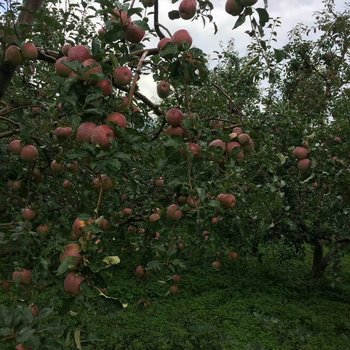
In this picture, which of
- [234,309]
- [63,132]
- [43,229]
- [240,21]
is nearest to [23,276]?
[43,229]

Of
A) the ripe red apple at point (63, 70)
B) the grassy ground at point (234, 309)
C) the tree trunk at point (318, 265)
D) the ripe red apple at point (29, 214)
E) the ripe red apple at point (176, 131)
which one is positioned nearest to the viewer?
the ripe red apple at point (63, 70)

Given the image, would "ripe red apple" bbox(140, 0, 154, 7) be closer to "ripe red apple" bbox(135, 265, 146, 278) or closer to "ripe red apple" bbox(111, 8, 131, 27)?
"ripe red apple" bbox(111, 8, 131, 27)

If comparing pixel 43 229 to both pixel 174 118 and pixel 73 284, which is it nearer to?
pixel 174 118

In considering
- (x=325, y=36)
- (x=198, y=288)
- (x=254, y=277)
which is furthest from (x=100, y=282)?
(x=325, y=36)

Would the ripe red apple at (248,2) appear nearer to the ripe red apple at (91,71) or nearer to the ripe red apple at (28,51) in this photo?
the ripe red apple at (91,71)

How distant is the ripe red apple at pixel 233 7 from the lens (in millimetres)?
1312

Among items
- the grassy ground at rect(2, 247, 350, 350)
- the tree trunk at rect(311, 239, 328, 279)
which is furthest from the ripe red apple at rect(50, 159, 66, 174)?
the tree trunk at rect(311, 239, 328, 279)

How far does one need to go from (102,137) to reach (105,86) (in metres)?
0.16

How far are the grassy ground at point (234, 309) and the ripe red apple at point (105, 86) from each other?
3477 mm

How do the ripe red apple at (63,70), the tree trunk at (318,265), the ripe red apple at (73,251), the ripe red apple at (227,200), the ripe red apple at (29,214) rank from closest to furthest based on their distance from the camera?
1. the ripe red apple at (73,251)
2. the ripe red apple at (63,70)
3. the ripe red apple at (227,200)
4. the ripe red apple at (29,214)
5. the tree trunk at (318,265)

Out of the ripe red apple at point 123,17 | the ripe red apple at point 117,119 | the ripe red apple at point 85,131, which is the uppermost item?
the ripe red apple at point 123,17

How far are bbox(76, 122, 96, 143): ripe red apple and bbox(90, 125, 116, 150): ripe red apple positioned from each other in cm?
3

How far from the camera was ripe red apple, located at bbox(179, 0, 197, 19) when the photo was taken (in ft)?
4.99

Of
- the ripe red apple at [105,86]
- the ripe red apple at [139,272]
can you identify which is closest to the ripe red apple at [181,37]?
the ripe red apple at [105,86]
